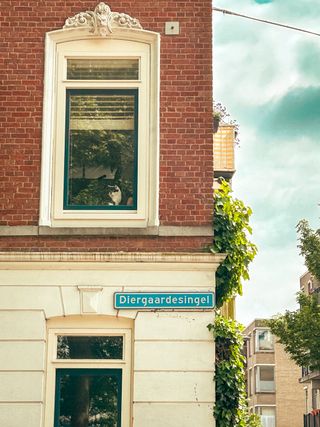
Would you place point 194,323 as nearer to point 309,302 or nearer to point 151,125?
point 151,125

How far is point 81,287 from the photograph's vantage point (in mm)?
13695

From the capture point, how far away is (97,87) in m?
14.8

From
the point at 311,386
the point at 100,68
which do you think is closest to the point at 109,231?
the point at 100,68

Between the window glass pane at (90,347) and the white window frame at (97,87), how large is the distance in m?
1.69

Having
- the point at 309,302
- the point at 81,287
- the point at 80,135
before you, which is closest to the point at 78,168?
the point at 80,135

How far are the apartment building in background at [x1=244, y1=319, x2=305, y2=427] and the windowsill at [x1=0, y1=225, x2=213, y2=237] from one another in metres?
74.5

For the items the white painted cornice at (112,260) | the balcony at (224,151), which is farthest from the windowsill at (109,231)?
the balcony at (224,151)

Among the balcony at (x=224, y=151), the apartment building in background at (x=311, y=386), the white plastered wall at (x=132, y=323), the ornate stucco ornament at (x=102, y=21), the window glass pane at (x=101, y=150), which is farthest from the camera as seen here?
the apartment building in background at (x=311, y=386)

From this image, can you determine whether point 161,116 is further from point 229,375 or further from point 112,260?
point 229,375

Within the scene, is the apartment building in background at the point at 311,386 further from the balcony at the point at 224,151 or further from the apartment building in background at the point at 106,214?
the apartment building in background at the point at 106,214

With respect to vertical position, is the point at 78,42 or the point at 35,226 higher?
the point at 78,42

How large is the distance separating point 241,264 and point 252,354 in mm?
76746

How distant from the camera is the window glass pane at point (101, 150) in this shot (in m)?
14.4

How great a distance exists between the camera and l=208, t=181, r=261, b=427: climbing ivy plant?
13.5 m
